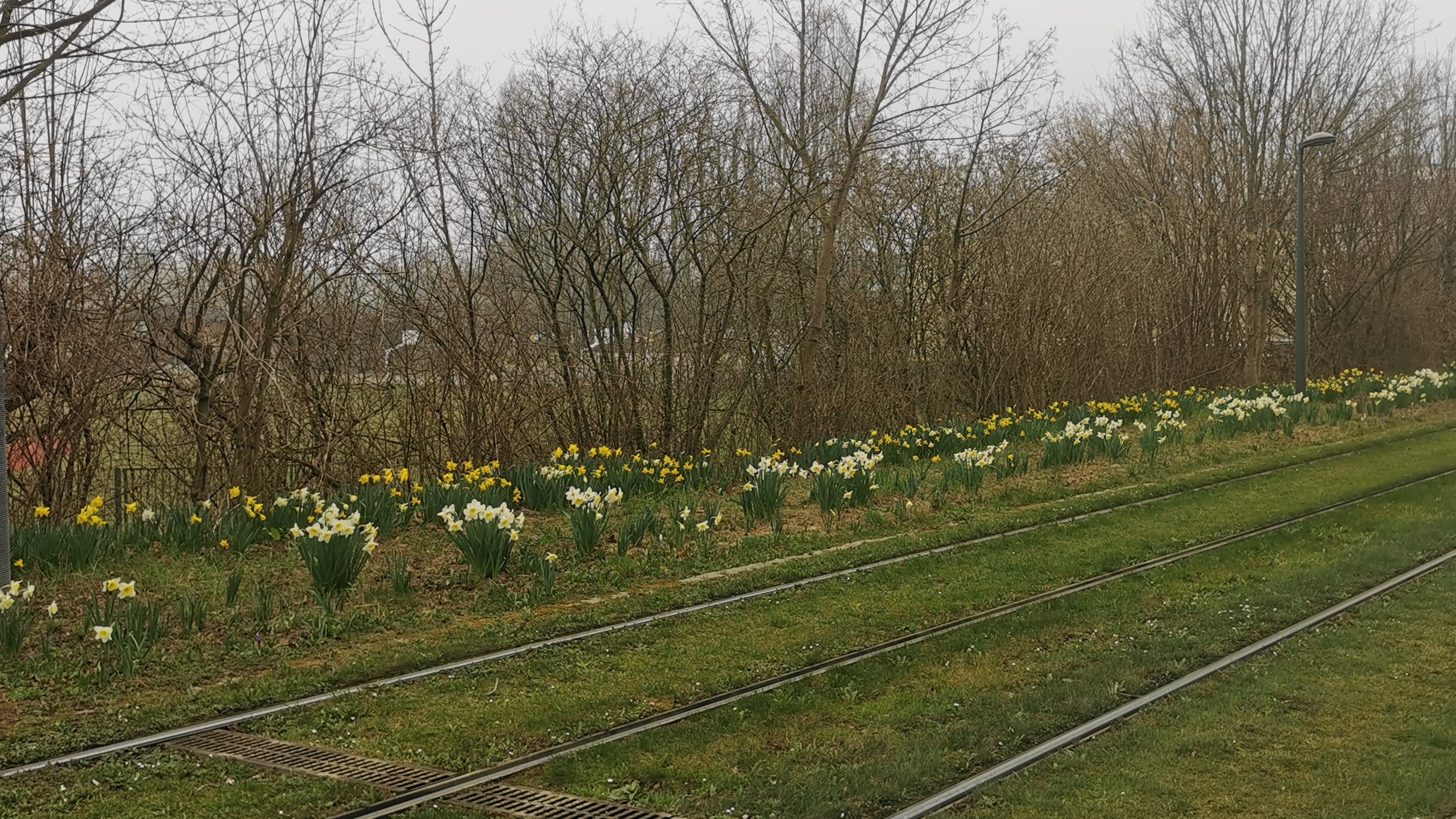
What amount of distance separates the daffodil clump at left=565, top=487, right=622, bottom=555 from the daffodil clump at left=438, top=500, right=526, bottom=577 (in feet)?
2.41

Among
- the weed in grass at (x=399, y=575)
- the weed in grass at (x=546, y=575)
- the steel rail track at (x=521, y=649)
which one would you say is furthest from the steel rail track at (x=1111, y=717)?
the weed in grass at (x=399, y=575)

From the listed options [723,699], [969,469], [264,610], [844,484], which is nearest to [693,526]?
[844,484]

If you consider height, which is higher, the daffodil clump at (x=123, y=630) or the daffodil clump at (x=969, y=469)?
the daffodil clump at (x=969, y=469)

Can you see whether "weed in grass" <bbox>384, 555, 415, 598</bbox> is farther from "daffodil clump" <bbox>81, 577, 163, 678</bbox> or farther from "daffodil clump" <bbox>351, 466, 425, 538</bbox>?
"daffodil clump" <bbox>81, 577, 163, 678</bbox>

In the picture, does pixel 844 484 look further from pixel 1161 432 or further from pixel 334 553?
pixel 1161 432

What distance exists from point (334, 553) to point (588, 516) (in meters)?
2.04

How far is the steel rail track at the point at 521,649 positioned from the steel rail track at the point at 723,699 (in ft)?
4.07

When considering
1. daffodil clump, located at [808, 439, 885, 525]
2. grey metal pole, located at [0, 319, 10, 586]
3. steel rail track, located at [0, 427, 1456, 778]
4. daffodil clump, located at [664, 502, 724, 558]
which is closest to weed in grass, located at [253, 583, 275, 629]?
steel rail track, located at [0, 427, 1456, 778]

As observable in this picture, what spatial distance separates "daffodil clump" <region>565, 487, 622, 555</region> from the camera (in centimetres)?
876

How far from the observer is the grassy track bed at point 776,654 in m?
4.88

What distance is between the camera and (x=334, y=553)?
7273 mm

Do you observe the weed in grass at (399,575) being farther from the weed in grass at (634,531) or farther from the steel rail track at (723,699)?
the steel rail track at (723,699)

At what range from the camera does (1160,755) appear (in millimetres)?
4883

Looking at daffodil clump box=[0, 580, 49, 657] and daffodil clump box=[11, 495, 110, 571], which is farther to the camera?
daffodil clump box=[11, 495, 110, 571]
